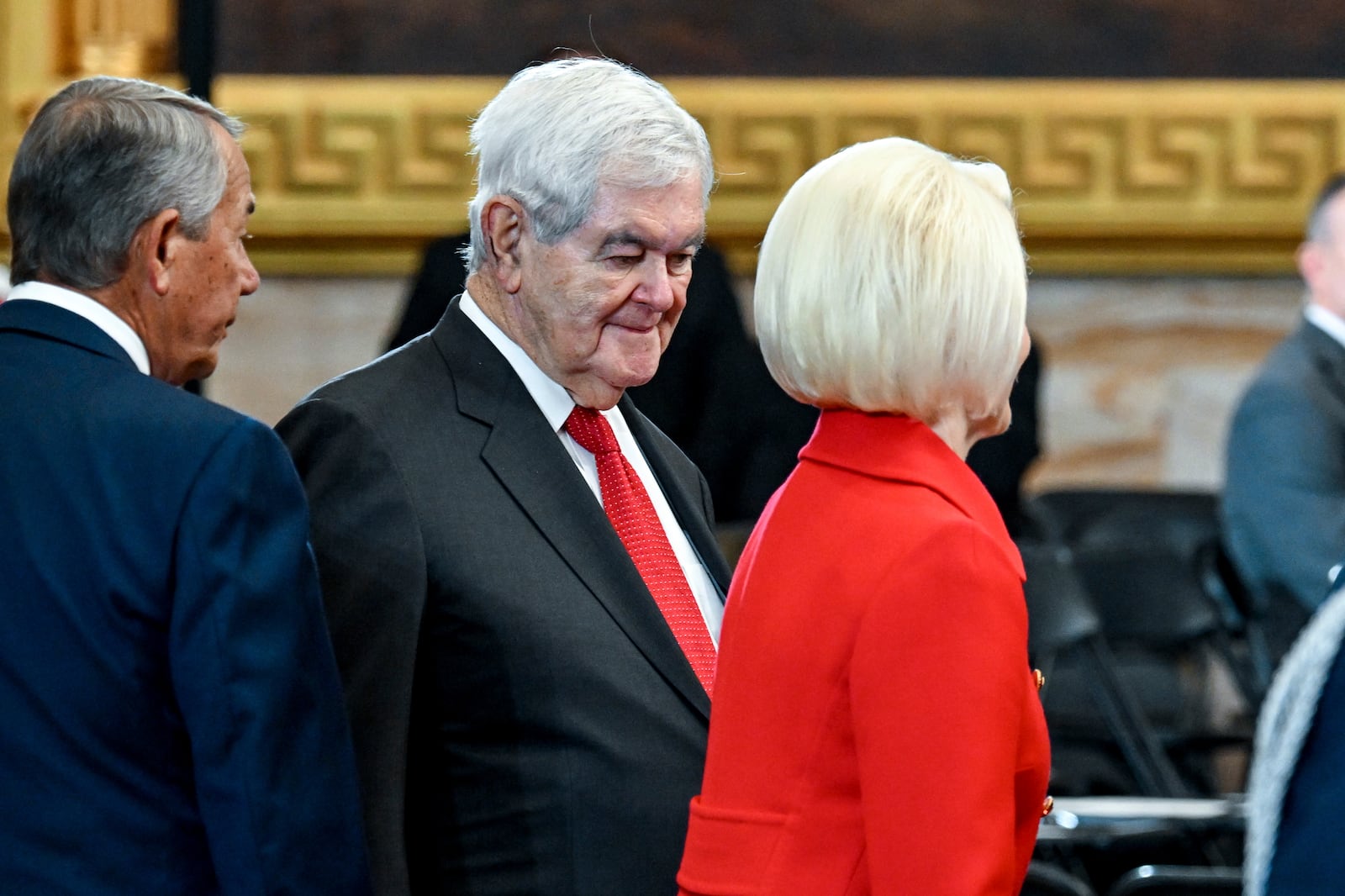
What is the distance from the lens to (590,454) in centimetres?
205

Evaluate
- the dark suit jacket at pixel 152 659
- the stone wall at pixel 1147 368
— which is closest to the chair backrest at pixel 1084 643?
the stone wall at pixel 1147 368

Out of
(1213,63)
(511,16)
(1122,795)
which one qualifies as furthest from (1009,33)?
(1122,795)

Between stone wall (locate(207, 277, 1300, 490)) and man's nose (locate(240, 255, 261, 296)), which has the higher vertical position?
man's nose (locate(240, 255, 261, 296))

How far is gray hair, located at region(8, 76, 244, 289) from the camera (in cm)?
175

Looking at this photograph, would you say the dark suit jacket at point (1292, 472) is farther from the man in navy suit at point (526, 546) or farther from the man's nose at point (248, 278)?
the man's nose at point (248, 278)

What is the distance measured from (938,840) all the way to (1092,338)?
509cm

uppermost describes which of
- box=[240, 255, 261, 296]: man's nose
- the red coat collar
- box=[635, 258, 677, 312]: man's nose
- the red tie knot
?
box=[635, 258, 677, 312]: man's nose

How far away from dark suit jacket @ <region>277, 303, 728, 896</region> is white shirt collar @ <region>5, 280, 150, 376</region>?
0.62 ft

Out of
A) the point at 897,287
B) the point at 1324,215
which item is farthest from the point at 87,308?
the point at 1324,215

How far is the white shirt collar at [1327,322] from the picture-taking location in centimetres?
452

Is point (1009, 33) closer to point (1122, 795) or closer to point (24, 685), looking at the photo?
point (1122, 795)

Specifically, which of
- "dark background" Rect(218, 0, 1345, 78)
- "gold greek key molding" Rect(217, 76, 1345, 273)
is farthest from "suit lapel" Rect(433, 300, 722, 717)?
"dark background" Rect(218, 0, 1345, 78)

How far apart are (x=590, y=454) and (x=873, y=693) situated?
2.21 ft

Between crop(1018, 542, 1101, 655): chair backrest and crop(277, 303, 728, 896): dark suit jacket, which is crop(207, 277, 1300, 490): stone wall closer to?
crop(1018, 542, 1101, 655): chair backrest
